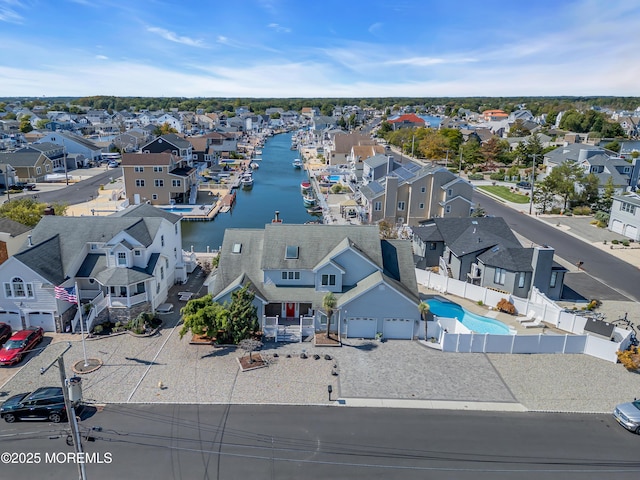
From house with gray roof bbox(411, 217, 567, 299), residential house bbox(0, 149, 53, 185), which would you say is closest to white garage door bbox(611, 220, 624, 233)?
house with gray roof bbox(411, 217, 567, 299)

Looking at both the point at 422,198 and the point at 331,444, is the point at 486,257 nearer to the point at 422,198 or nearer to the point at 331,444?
the point at 422,198

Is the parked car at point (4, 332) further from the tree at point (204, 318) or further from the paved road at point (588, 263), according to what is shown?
the paved road at point (588, 263)

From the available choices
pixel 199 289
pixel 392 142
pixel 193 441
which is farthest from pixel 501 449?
pixel 392 142

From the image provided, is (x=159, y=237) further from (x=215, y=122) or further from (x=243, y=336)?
(x=215, y=122)

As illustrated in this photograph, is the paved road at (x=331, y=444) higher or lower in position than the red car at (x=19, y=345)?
lower

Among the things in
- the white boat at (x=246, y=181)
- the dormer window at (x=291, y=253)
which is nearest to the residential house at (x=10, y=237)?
the dormer window at (x=291, y=253)

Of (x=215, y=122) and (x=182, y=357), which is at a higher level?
(x=215, y=122)

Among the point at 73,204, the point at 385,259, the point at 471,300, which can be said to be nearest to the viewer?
the point at 385,259
